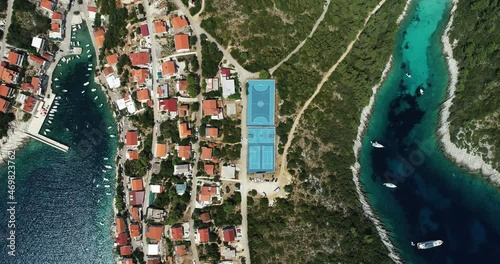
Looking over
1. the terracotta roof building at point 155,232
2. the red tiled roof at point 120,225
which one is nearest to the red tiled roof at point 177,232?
the terracotta roof building at point 155,232

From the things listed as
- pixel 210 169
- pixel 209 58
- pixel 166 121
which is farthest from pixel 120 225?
pixel 209 58

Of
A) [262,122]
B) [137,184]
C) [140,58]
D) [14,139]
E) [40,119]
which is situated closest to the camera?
[262,122]

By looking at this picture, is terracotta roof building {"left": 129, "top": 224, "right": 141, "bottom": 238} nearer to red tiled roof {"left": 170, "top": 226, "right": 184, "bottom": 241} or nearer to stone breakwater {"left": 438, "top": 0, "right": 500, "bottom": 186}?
red tiled roof {"left": 170, "top": 226, "right": 184, "bottom": 241}

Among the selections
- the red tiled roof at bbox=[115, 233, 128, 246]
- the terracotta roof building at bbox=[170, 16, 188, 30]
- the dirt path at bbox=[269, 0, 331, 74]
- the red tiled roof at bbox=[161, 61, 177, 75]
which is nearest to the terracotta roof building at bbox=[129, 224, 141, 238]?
the red tiled roof at bbox=[115, 233, 128, 246]

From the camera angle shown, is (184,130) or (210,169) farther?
(184,130)

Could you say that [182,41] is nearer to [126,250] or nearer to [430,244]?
[126,250]

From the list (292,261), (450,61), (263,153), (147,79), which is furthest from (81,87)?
(450,61)

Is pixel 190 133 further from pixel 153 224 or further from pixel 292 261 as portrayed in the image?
pixel 292 261
